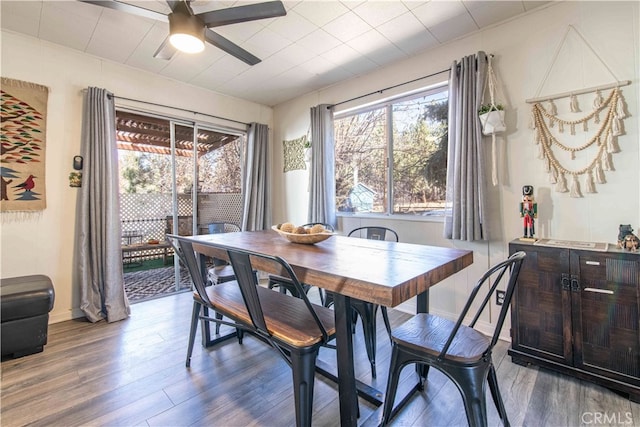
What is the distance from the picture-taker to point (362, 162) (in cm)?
346

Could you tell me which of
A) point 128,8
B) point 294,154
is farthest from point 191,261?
point 294,154

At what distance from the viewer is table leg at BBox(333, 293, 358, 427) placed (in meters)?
1.24

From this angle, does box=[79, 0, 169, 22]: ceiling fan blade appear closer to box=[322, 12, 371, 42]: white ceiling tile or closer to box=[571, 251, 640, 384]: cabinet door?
box=[322, 12, 371, 42]: white ceiling tile

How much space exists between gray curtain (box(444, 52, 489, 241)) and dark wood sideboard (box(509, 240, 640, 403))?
447mm

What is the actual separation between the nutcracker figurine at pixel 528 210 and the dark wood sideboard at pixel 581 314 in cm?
23

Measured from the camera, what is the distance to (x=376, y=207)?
3305 mm

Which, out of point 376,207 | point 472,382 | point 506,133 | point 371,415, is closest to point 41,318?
point 371,415

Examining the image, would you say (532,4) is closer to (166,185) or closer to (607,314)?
(607,314)

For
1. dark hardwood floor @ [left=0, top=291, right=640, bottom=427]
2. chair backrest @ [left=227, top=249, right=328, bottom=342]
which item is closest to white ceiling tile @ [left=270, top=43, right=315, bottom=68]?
chair backrest @ [left=227, top=249, right=328, bottom=342]

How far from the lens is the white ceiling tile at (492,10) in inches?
83.1

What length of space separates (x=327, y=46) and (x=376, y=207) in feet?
5.65

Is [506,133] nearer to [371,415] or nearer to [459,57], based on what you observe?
[459,57]

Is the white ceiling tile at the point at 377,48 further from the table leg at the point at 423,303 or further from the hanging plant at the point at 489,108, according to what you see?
the table leg at the point at 423,303

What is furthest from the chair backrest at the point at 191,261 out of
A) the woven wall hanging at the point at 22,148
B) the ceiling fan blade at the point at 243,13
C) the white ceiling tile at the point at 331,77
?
the white ceiling tile at the point at 331,77
